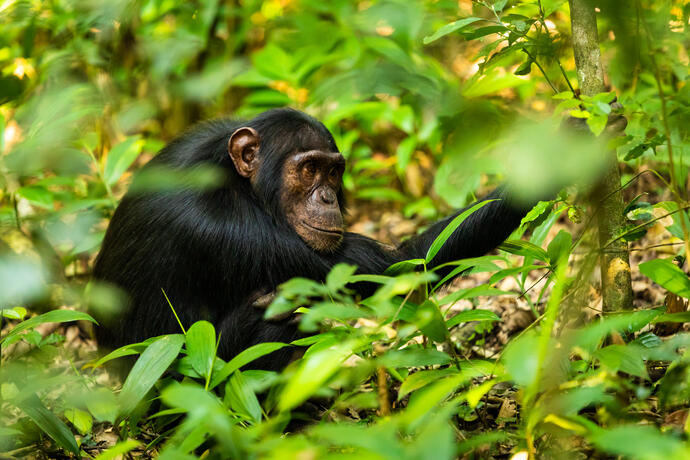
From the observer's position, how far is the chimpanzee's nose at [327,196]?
4105 mm

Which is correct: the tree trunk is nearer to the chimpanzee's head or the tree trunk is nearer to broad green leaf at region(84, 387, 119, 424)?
the chimpanzee's head

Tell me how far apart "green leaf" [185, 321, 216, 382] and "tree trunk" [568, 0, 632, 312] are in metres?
1.74

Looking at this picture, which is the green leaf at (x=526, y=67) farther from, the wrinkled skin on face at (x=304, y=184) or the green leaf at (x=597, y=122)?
the wrinkled skin on face at (x=304, y=184)

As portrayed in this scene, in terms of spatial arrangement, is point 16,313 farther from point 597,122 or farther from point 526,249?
point 597,122

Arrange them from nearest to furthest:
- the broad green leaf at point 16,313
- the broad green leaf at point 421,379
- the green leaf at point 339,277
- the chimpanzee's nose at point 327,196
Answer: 1. the green leaf at point 339,277
2. the broad green leaf at point 421,379
3. the broad green leaf at point 16,313
4. the chimpanzee's nose at point 327,196

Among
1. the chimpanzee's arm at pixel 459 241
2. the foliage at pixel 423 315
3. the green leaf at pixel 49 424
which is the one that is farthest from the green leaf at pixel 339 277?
the chimpanzee's arm at pixel 459 241

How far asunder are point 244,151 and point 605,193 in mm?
2175

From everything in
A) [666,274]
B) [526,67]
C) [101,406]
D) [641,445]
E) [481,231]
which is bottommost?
[101,406]

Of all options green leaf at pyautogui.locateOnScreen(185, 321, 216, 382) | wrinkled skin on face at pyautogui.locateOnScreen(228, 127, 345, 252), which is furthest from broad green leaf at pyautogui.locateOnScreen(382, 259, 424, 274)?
green leaf at pyautogui.locateOnScreen(185, 321, 216, 382)

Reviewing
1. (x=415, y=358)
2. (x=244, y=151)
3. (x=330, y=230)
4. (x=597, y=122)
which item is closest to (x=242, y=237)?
(x=330, y=230)

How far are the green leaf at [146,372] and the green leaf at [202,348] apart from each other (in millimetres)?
91

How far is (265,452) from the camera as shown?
2.09 m

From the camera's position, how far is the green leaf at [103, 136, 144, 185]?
5.16 meters

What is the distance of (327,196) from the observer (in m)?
4.12
